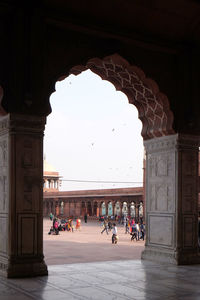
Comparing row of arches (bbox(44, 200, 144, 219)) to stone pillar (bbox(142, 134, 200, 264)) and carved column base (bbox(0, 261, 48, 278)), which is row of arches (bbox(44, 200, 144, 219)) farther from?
carved column base (bbox(0, 261, 48, 278))

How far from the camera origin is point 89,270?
345 inches

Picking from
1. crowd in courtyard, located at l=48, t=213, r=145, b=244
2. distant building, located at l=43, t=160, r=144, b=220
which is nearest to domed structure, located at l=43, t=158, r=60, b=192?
distant building, located at l=43, t=160, r=144, b=220

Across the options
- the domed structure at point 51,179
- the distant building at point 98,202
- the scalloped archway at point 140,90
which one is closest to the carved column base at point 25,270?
the scalloped archway at point 140,90

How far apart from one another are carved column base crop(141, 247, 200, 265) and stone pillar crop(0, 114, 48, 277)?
3.02 meters

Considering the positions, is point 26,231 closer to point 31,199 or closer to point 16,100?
point 31,199

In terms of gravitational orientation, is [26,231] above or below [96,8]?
below

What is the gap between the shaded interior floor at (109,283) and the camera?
6543 millimetres

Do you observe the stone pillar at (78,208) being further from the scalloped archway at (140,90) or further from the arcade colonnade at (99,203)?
the scalloped archway at (140,90)

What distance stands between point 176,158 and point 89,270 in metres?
3.20

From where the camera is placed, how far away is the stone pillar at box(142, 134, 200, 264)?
981cm

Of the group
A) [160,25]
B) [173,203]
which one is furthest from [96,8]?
[173,203]

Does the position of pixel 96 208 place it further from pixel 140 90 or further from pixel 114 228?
pixel 140 90

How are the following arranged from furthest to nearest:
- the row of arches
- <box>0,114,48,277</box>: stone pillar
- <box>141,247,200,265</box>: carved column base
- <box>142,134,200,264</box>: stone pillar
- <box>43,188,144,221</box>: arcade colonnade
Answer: the row of arches
<box>43,188,144,221</box>: arcade colonnade
<box>142,134,200,264</box>: stone pillar
<box>141,247,200,265</box>: carved column base
<box>0,114,48,277</box>: stone pillar

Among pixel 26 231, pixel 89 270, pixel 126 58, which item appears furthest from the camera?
pixel 126 58
